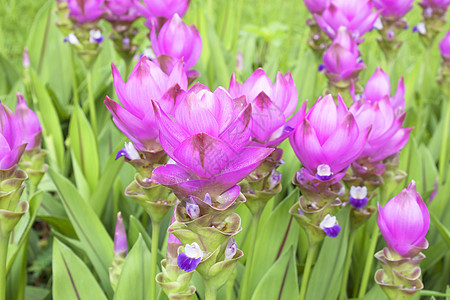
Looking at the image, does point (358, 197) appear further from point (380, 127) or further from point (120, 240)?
point (120, 240)

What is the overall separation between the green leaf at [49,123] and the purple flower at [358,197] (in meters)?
1.30

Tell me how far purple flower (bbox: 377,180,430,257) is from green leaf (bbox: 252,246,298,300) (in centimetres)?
32

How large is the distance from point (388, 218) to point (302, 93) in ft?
4.41

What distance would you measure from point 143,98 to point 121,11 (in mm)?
1124

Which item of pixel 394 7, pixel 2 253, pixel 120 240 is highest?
pixel 394 7

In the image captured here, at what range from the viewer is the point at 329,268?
4.85 ft

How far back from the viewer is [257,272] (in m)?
1.53

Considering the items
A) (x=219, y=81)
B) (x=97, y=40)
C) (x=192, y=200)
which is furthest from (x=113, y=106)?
(x=219, y=81)

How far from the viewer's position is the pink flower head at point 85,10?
6.14 ft

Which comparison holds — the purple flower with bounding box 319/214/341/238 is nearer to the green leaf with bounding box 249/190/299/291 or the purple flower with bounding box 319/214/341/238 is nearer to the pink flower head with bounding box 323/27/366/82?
the green leaf with bounding box 249/190/299/291

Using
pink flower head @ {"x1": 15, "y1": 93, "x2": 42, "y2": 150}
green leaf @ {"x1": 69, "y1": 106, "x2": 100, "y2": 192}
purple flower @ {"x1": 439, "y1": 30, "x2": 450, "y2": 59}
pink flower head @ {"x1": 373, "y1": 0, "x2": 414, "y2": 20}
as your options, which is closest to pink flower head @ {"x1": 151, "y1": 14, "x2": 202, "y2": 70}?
pink flower head @ {"x1": 15, "y1": 93, "x2": 42, "y2": 150}

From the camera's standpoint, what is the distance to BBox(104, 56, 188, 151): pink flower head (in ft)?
3.00

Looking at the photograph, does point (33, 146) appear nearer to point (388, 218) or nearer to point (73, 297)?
point (73, 297)

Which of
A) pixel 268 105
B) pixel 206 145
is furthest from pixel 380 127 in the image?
pixel 206 145
